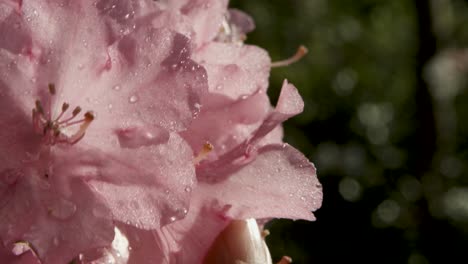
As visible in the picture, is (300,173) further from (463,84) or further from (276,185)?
(463,84)

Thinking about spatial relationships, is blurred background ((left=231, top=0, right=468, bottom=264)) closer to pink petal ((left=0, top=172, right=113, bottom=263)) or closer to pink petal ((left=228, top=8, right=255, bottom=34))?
pink petal ((left=228, top=8, right=255, bottom=34))

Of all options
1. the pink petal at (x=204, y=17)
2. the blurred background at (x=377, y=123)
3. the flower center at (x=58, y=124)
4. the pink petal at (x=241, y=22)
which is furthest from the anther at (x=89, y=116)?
the blurred background at (x=377, y=123)

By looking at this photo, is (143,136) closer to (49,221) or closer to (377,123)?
(49,221)

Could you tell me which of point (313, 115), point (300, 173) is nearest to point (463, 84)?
point (313, 115)

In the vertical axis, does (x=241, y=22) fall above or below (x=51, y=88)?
below

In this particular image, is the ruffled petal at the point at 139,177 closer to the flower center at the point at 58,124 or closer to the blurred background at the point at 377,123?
the flower center at the point at 58,124

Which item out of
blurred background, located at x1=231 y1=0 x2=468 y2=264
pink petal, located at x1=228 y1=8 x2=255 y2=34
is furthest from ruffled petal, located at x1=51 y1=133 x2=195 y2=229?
blurred background, located at x1=231 y1=0 x2=468 y2=264

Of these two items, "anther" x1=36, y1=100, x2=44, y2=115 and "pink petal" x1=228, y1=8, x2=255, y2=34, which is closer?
"anther" x1=36, y1=100, x2=44, y2=115

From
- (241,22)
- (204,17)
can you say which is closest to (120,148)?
(204,17)
